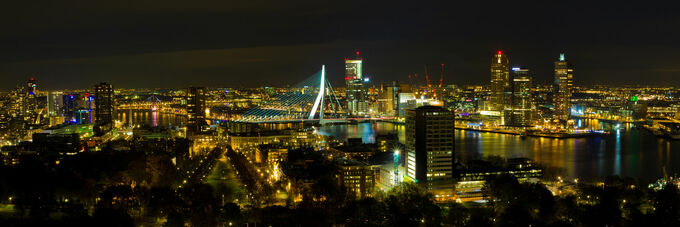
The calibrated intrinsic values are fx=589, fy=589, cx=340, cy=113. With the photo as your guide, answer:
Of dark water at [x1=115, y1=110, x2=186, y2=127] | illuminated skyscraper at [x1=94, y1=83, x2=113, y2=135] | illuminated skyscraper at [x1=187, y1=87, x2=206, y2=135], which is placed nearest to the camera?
illuminated skyscraper at [x1=187, y1=87, x2=206, y2=135]

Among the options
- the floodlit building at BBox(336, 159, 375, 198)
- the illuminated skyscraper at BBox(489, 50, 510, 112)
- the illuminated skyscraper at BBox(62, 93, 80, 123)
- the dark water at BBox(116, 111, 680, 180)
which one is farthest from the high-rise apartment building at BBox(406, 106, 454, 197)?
the illuminated skyscraper at BBox(62, 93, 80, 123)

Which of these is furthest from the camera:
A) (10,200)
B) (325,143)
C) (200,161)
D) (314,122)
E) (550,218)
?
(314,122)

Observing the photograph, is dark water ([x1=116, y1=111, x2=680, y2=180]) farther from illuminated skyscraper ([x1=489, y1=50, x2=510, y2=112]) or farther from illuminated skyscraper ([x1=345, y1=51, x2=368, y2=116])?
illuminated skyscraper ([x1=345, y1=51, x2=368, y2=116])

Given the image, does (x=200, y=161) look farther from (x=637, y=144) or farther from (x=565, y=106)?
(x=565, y=106)

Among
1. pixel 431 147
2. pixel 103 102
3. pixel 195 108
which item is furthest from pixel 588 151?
pixel 103 102

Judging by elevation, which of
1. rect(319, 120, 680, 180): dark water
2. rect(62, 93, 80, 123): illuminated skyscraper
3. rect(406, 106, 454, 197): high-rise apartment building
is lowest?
rect(319, 120, 680, 180): dark water

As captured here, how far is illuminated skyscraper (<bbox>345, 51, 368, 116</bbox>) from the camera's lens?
36.3 metres

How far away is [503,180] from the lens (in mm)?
9273

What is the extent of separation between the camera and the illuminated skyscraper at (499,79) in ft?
96.5

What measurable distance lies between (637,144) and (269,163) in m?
11.6

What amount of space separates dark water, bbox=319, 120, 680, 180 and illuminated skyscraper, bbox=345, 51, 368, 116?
12817 millimetres

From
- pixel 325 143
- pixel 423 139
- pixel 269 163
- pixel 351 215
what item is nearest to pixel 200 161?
pixel 269 163

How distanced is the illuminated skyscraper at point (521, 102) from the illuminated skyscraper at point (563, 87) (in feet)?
5.14

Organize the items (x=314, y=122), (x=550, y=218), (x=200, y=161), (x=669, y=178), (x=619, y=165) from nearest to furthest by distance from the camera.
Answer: (x=550, y=218)
(x=669, y=178)
(x=619, y=165)
(x=200, y=161)
(x=314, y=122)
